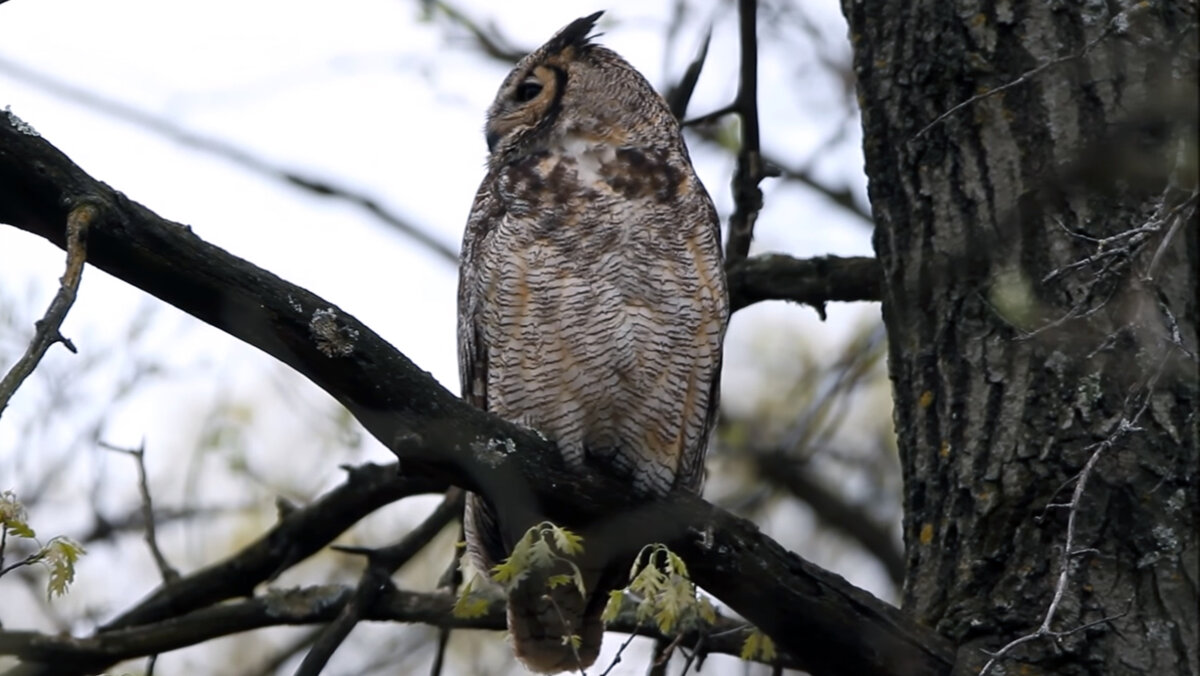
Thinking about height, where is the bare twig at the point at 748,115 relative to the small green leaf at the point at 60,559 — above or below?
above

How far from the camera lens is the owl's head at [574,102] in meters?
3.94

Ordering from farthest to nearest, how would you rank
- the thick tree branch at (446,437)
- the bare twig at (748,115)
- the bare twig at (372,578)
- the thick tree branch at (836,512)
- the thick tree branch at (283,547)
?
the thick tree branch at (836,512), the bare twig at (748,115), the thick tree branch at (283,547), the bare twig at (372,578), the thick tree branch at (446,437)

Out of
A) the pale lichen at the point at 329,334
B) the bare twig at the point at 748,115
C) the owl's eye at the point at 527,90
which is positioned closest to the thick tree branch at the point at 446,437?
the pale lichen at the point at 329,334

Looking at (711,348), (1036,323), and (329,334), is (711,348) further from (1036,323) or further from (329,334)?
(329,334)

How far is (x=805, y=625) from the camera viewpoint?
280 centimetres

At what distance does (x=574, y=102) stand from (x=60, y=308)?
7.59ft

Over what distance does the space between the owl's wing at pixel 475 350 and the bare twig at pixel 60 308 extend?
60.4 inches

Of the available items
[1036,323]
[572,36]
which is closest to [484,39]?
[572,36]

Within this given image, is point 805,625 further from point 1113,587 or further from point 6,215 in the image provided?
point 6,215

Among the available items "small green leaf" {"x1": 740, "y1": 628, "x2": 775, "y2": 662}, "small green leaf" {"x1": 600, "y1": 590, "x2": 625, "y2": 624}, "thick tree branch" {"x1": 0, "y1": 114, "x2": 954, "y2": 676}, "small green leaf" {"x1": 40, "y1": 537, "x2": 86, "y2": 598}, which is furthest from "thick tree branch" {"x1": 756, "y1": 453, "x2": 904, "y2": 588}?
"small green leaf" {"x1": 40, "y1": 537, "x2": 86, "y2": 598}

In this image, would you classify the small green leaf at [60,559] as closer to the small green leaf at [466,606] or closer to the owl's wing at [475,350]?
the small green leaf at [466,606]

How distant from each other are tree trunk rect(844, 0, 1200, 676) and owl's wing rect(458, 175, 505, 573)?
3.18ft

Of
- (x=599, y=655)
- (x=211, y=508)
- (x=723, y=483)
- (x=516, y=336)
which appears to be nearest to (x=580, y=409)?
(x=516, y=336)

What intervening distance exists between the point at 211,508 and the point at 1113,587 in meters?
3.62
